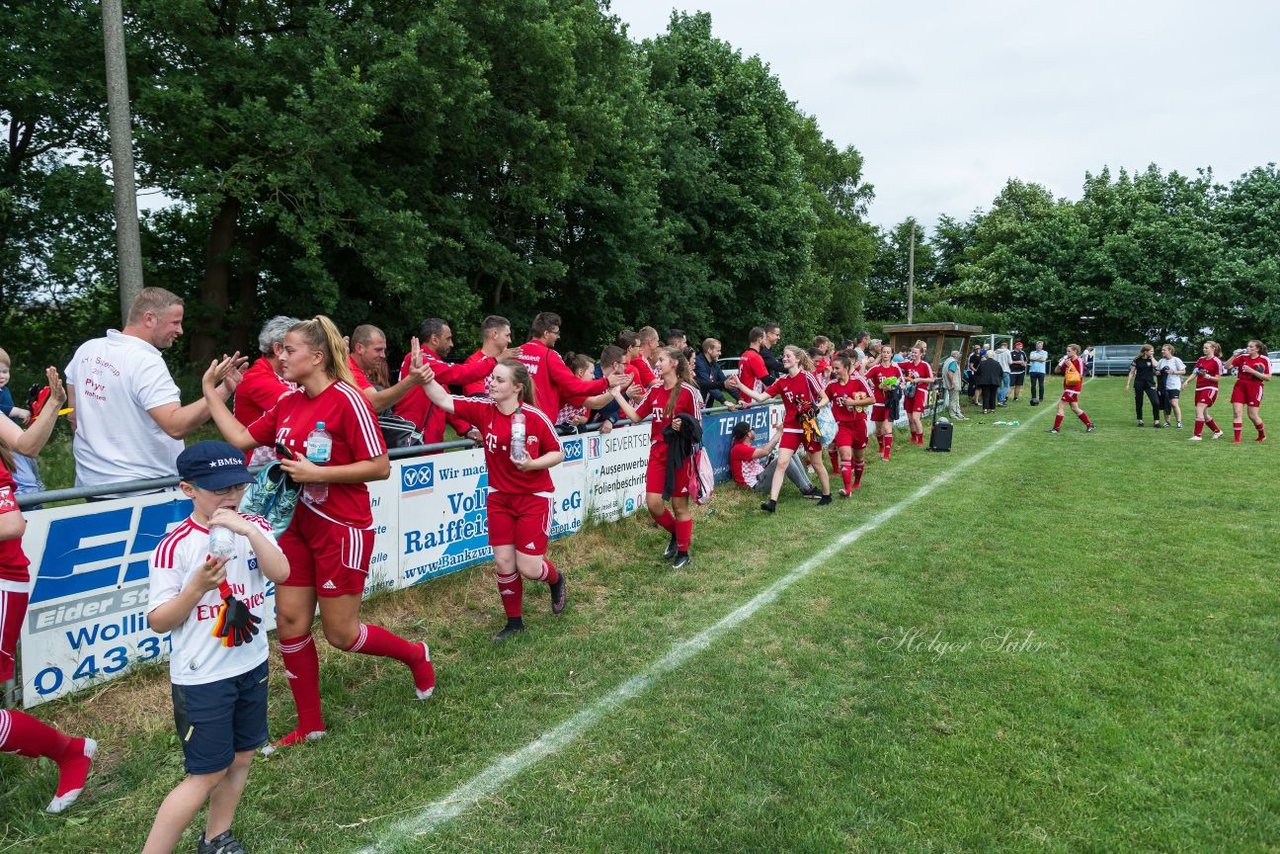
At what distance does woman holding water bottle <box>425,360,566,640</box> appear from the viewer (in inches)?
202

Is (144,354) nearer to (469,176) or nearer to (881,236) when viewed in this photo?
(469,176)

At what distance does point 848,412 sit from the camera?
10391mm

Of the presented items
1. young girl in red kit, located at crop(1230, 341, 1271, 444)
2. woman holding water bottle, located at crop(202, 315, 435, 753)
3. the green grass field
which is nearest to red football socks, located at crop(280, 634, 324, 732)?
woman holding water bottle, located at crop(202, 315, 435, 753)

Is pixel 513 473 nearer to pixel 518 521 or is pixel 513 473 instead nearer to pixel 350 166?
pixel 518 521

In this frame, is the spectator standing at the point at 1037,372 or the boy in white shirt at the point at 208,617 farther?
the spectator standing at the point at 1037,372

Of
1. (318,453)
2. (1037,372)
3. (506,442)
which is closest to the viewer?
(318,453)

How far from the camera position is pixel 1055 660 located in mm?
4773

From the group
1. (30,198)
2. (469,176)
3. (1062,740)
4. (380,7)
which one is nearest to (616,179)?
(469,176)

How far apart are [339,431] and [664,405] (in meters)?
3.85

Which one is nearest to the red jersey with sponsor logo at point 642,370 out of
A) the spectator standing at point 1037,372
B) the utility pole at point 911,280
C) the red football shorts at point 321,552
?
the red football shorts at point 321,552

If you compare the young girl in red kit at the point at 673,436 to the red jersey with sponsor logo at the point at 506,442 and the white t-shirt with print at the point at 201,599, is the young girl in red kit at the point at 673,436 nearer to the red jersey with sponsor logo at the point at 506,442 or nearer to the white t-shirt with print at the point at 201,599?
the red jersey with sponsor logo at the point at 506,442

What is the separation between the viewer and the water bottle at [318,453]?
3662 mm

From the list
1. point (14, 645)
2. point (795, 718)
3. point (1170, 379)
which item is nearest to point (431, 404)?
point (14, 645)

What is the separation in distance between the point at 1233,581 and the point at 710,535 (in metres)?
4.45
